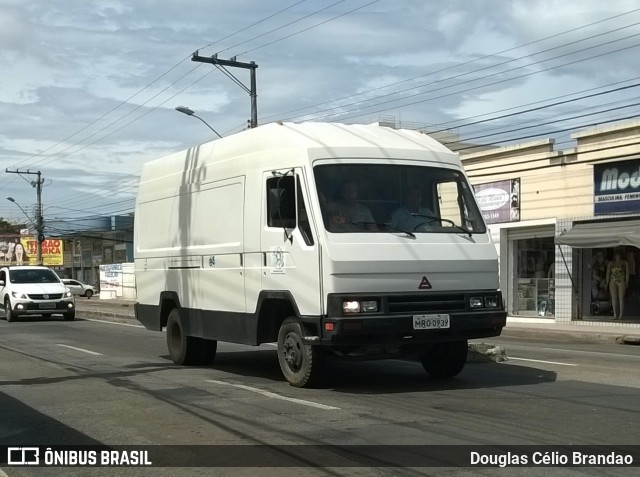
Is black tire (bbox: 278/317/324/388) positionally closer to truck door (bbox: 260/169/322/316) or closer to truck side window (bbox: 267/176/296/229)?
truck door (bbox: 260/169/322/316)

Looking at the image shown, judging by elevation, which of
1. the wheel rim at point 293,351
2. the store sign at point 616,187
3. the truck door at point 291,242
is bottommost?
the wheel rim at point 293,351

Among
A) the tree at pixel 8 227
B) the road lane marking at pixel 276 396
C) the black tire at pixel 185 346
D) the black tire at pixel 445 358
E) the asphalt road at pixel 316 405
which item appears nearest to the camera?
the asphalt road at pixel 316 405

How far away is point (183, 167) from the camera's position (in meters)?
12.2

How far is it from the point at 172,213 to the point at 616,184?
14.4 m

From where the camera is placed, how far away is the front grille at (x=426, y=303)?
8914 millimetres

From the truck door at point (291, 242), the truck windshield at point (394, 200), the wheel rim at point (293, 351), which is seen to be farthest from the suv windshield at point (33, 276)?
the truck windshield at point (394, 200)

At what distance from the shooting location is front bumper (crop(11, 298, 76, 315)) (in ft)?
81.9

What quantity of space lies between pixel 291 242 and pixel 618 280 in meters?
16.0

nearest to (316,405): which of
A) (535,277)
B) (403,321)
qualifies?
(403,321)

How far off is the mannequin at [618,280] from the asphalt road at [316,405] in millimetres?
9659

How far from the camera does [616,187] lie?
72.7ft

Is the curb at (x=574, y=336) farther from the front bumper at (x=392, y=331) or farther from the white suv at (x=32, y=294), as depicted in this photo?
the white suv at (x=32, y=294)

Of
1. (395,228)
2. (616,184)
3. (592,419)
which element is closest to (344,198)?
(395,228)

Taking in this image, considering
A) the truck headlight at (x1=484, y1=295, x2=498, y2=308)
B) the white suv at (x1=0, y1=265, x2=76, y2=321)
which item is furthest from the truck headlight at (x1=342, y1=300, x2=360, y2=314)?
the white suv at (x1=0, y1=265, x2=76, y2=321)
